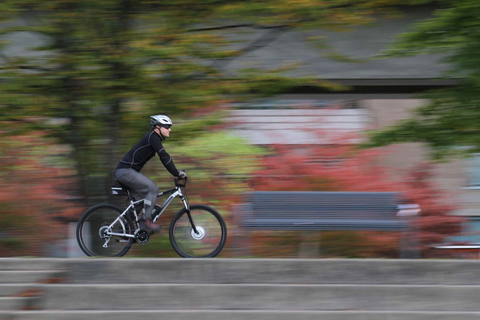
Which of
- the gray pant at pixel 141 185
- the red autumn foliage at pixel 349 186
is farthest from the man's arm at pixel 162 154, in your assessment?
the red autumn foliage at pixel 349 186

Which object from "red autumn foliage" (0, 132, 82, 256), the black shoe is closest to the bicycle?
the black shoe

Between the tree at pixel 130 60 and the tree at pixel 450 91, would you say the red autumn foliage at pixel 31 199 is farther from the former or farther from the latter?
the tree at pixel 450 91

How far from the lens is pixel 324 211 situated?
8570 millimetres

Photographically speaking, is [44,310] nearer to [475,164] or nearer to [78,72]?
[78,72]

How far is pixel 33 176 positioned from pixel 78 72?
9.37ft

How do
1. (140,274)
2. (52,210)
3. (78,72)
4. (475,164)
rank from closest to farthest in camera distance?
(140,274) → (78,72) → (52,210) → (475,164)

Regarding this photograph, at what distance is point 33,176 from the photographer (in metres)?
10.3

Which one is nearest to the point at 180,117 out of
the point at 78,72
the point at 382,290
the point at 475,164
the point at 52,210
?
the point at 78,72

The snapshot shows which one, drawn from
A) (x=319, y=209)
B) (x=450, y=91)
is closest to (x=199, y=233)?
A: (x=319, y=209)

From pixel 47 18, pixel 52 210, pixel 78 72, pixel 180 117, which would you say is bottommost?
pixel 52 210

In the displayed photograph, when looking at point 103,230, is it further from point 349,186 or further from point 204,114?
point 349,186

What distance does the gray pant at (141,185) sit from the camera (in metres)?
7.68

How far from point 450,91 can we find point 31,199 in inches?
269

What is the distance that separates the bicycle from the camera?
25.5 feet
